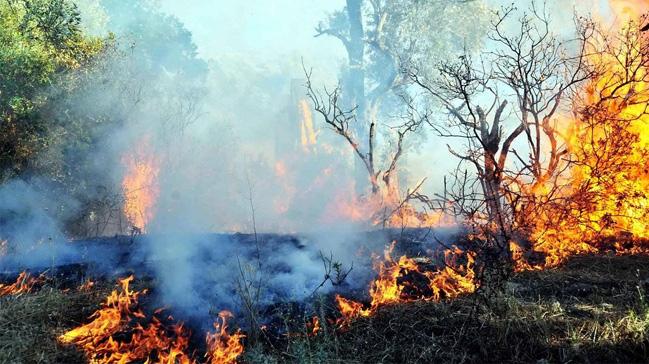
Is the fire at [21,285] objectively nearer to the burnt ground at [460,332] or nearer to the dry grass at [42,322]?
the dry grass at [42,322]

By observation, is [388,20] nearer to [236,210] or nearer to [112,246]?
[236,210]

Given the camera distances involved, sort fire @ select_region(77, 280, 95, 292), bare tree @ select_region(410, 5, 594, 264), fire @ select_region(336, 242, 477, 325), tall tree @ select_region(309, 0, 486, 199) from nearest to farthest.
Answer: fire @ select_region(336, 242, 477, 325)
fire @ select_region(77, 280, 95, 292)
bare tree @ select_region(410, 5, 594, 264)
tall tree @ select_region(309, 0, 486, 199)

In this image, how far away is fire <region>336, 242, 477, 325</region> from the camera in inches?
266

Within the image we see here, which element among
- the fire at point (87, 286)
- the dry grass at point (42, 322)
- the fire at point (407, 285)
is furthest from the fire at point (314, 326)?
the fire at point (87, 286)

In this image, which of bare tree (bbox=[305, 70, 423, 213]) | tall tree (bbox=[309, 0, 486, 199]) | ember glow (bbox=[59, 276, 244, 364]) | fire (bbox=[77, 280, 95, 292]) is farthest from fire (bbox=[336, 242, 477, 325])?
tall tree (bbox=[309, 0, 486, 199])

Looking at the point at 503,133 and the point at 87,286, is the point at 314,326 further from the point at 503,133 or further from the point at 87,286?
the point at 503,133

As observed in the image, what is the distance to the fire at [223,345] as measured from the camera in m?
5.55

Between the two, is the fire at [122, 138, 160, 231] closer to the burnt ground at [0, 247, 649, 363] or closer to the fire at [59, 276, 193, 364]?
the fire at [59, 276, 193, 364]

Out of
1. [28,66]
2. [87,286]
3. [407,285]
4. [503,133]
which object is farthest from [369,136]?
[87,286]

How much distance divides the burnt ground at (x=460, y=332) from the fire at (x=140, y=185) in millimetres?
11943

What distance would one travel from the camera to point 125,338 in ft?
19.8

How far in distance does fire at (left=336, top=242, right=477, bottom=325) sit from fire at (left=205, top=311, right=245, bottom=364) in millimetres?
1386

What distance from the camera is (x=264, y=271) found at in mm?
8258

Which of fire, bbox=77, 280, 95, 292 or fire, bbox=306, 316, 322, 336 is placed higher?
fire, bbox=77, 280, 95, 292
